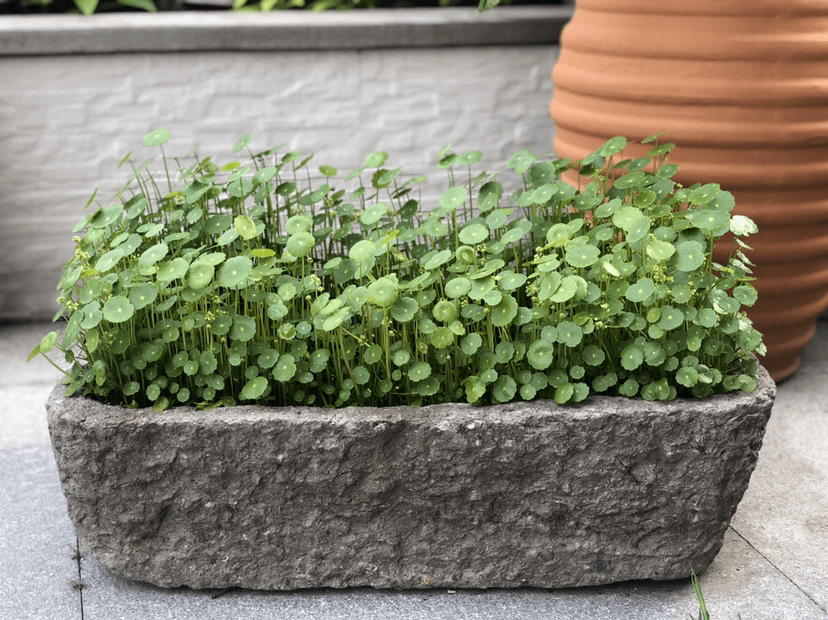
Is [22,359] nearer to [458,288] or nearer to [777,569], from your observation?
[458,288]

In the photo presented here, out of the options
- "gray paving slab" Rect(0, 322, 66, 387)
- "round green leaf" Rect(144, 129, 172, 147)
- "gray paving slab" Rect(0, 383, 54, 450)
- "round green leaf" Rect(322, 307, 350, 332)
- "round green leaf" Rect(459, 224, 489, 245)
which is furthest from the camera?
"gray paving slab" Rect(0, 322, 66, 387)

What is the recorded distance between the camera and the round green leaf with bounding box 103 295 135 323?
1584mm

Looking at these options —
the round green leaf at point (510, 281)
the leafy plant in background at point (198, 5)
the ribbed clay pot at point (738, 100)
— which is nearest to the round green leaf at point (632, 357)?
the round green leaf at point (510, 281)

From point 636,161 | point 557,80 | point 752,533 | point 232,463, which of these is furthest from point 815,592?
point 557,80

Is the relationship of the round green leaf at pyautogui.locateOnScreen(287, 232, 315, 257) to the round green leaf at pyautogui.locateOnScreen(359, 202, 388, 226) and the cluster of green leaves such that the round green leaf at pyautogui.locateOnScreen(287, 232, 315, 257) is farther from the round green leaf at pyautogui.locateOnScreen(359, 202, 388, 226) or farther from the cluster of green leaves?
Result: the round green leaf at pyautogui.locateOnScreen(359, 202, 388, 226)

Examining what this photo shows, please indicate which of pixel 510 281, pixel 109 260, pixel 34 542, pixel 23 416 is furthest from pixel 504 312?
pixel 23 416

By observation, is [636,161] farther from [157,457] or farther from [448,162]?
[157,457]

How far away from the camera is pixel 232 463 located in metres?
1.60

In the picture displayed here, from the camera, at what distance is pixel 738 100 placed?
7.12 ft

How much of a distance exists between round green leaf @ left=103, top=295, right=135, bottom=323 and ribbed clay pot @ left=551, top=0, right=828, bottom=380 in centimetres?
139

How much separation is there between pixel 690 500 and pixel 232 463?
0.89 metres

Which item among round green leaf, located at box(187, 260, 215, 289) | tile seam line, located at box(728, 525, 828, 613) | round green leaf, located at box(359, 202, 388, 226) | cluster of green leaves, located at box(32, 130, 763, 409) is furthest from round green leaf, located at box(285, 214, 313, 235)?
tile seam line, located at box(728, 525, 828, 613)

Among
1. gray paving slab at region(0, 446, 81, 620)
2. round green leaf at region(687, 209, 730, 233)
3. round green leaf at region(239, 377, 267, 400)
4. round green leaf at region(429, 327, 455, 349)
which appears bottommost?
gray paving slab at region(0, 446, 81, 620)

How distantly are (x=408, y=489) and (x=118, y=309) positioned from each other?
2.16 ft
